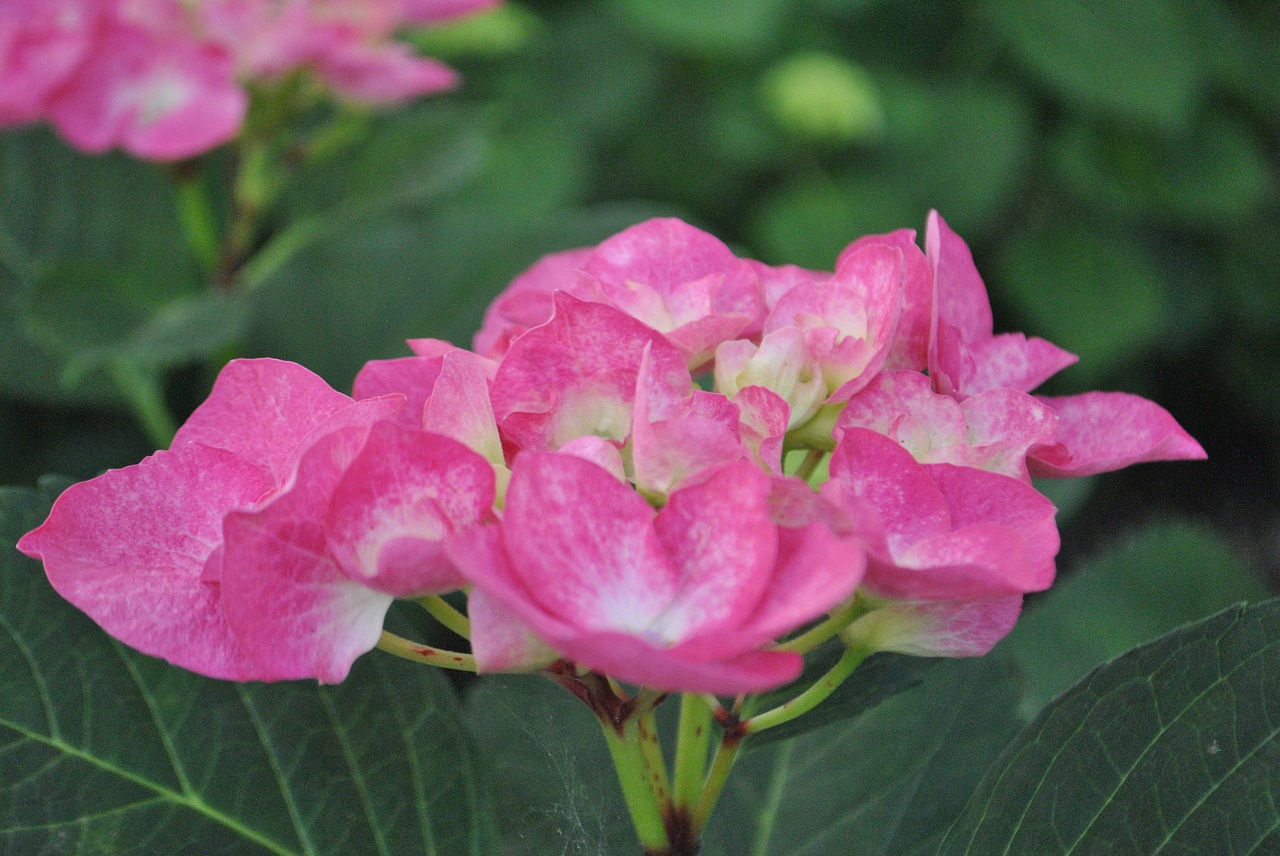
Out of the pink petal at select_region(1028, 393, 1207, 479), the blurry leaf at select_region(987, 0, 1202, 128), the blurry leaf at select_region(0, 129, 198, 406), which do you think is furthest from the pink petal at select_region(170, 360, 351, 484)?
the blurry leaf at select_region(987, 0, 1202, 128)

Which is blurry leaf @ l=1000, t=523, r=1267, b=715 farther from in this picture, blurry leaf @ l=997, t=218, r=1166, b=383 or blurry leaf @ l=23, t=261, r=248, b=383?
blurry leaf @ l=997, t=218, r=1166, b=383

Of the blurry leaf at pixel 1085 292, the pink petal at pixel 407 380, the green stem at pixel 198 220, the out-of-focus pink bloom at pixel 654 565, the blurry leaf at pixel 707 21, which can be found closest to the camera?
the out-of-focus pink bloom at pixel 654 565

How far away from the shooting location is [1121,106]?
1.65 m

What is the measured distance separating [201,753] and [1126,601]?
583 millimetres

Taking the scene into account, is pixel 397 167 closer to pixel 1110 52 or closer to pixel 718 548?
pixel 718 548

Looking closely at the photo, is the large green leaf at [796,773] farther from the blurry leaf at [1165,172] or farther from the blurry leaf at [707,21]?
the blurry leaf at [1165,172]

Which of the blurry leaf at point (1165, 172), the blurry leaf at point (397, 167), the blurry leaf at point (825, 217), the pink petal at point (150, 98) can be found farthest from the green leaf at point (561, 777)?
the blurry leaf at point (1165, 172)

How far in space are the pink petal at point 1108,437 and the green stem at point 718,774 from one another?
12 cm

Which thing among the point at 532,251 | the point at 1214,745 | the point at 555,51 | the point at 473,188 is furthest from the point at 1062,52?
the point at 1214,745

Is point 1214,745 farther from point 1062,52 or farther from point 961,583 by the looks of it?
point 1062,52

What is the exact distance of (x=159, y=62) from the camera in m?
0.79

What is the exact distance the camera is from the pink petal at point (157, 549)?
0.32 metres

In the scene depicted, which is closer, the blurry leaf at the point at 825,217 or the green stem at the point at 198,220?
the green stem at the point at 198,220

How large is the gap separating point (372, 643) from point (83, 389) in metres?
0.80
